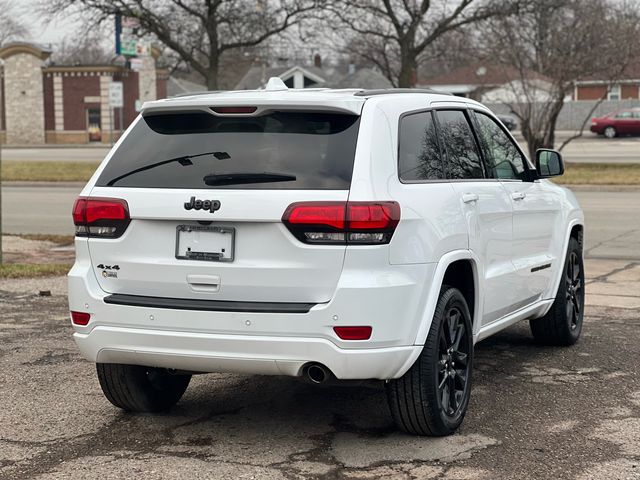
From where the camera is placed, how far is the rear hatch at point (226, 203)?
15.4ft

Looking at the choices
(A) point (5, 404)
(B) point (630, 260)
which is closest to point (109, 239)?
(A) point (5, 404)

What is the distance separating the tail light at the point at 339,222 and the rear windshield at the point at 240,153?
0.40 feet

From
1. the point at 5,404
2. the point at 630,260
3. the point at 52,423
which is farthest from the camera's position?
the point at 630,260

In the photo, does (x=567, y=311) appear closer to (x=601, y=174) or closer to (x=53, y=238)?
(x=53, y=238)

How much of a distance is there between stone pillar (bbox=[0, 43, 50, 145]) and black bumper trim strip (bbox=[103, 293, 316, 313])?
64454 millimetres

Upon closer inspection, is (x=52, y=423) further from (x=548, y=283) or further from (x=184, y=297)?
(x=548, y=283)

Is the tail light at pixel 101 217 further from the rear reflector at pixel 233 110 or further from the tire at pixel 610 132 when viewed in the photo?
the tire at pixel 610 132

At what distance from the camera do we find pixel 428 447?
4.97 meters

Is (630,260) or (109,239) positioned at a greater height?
(109,239)

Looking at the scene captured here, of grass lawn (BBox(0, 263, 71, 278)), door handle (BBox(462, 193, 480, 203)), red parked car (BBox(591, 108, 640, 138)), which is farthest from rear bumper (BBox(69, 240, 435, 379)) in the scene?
red parked car (BBox(591, 108, 640, 138))

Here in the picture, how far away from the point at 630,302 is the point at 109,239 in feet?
18.9

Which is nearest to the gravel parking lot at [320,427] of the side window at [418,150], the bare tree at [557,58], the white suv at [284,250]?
the white suv at [284,250]

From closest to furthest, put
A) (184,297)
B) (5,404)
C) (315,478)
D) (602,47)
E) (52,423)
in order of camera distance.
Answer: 1. (315,478)
2. (184,297)
3. (52,423)
4. (5,404)
5. (602,47)

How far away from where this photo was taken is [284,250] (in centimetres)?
469
